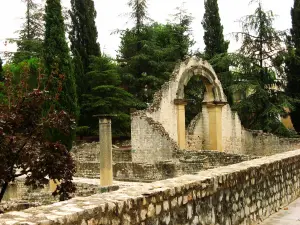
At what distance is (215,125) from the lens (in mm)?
22562

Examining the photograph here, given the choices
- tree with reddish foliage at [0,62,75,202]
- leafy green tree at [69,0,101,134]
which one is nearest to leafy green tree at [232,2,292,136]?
leafy green tree at [69,0,101,134]

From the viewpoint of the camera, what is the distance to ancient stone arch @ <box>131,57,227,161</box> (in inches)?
716

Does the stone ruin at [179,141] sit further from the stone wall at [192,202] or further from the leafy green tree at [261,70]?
the stone wall at [192,202]

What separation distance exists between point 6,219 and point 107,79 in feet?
89.4

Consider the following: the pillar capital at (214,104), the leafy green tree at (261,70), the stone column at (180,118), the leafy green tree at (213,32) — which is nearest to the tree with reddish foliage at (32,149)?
the stone column at (180,118)

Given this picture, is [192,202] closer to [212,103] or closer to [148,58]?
[212,103]

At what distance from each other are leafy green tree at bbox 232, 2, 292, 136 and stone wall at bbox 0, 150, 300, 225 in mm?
18762

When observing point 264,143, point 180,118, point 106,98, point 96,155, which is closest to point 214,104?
point 180,118

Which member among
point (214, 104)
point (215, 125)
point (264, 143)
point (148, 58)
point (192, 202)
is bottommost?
point (264, 143)

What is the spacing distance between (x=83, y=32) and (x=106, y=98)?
7.87 m

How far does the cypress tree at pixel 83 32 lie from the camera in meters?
33.6

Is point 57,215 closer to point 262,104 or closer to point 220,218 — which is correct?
point 220,218

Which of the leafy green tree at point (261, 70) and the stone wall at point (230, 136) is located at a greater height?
the leafy green tree at point (261, 70)

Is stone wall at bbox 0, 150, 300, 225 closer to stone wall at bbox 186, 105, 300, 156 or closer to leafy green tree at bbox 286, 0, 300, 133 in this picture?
stone wall at bbox 186, 105, 300, 156
